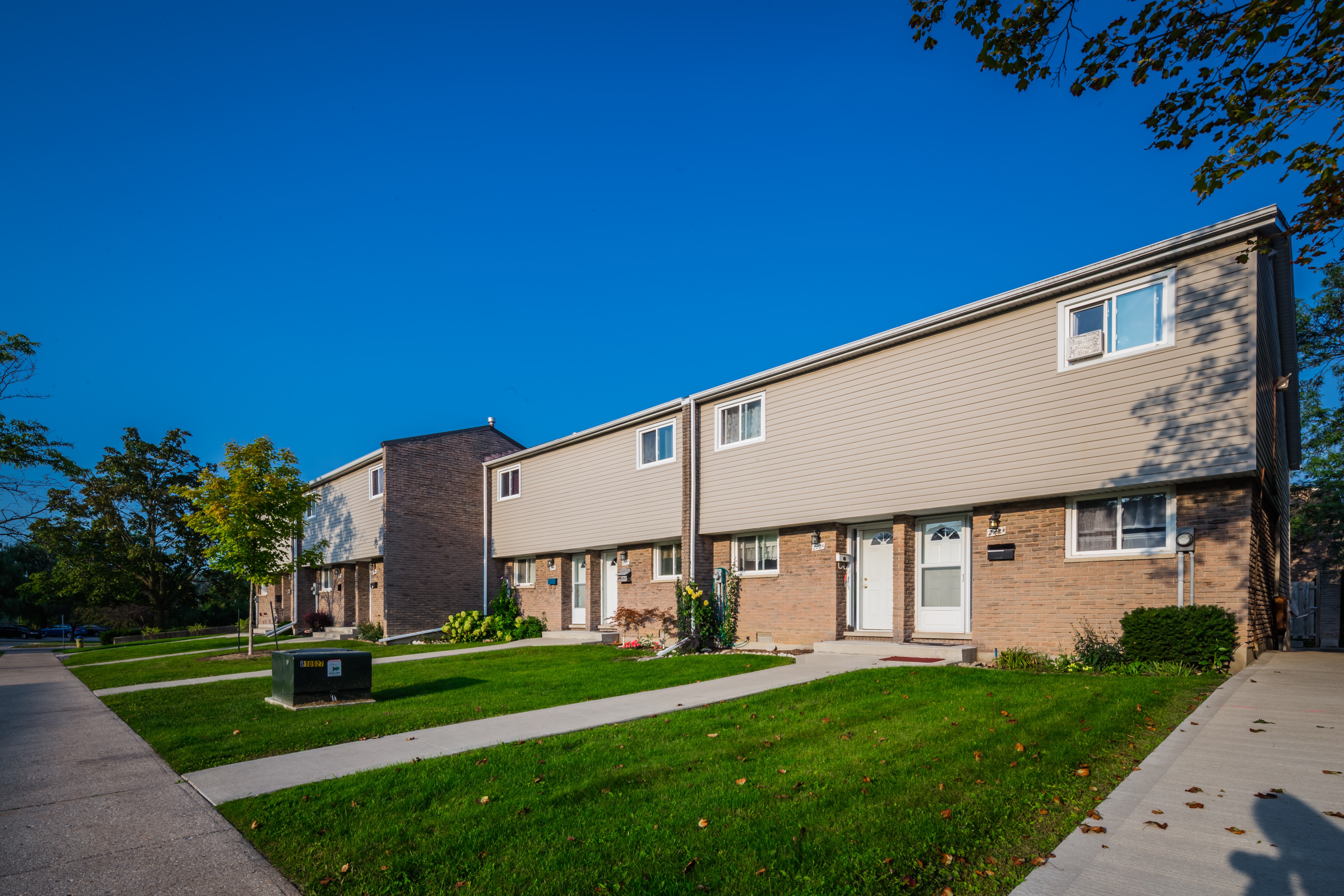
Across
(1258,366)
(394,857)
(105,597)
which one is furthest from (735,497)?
(105,597)

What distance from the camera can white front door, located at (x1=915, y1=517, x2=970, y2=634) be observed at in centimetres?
1319

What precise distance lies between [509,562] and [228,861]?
70.6ft

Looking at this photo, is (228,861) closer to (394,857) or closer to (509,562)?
(394,857)

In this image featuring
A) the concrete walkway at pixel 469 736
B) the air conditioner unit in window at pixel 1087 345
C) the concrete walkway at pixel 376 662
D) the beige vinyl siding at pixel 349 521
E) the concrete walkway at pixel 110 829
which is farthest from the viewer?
the beige vinyl siding at pixel 349 521

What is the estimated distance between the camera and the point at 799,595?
51.0ft

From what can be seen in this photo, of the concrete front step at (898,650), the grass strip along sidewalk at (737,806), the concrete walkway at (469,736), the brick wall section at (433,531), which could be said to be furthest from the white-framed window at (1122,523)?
the brick wall section at (433,531)

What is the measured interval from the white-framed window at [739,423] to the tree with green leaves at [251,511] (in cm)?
1270

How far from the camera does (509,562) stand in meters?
25.8

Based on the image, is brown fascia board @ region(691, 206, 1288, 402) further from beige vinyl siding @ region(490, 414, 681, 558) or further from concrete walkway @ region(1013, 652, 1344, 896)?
concrete walkway @ region(1013, 652, 1344, 896)

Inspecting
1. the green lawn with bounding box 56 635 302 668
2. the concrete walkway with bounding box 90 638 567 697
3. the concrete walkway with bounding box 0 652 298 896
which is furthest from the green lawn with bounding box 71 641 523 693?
the concrete walkway with bounding box 0 652 298 896

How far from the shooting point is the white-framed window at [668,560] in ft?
63.2

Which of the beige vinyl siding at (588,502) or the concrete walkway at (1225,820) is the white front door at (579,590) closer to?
the beige vinyl siding at (588,502)

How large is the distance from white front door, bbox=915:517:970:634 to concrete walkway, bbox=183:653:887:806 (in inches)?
77.6

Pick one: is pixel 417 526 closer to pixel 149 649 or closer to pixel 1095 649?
pixel 149 649
